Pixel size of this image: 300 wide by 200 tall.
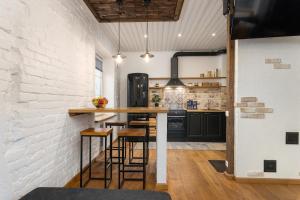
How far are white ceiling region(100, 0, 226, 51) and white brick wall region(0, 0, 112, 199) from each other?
1.58 m

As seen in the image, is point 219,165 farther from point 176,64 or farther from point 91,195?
point 176,64

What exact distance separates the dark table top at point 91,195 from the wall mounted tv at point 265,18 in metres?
2.33

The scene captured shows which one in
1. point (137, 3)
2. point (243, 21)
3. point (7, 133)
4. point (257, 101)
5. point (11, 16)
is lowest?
point (7, 133)

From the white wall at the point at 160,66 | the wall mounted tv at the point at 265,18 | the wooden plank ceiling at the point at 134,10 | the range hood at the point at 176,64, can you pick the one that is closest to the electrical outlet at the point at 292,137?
the wall mounted tv at the point at 265,18

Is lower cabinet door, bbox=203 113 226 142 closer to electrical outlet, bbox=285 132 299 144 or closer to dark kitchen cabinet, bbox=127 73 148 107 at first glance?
dark kitchen cabinet, bbox=127 73 148 107

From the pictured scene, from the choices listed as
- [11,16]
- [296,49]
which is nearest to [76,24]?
[11,16]

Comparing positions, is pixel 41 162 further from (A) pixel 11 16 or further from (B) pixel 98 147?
(B) pixel 98 147

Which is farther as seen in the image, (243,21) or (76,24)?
(76,24)

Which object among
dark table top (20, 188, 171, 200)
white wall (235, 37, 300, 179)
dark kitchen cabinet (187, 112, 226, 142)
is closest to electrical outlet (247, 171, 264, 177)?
white wall (235, 37, 300, 179)

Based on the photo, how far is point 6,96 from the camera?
1502mm

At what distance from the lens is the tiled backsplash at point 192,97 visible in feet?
20.4

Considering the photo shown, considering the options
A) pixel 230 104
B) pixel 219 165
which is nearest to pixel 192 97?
pixel 219 165

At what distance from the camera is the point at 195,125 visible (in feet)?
18.4

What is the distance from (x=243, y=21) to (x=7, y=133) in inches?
116
